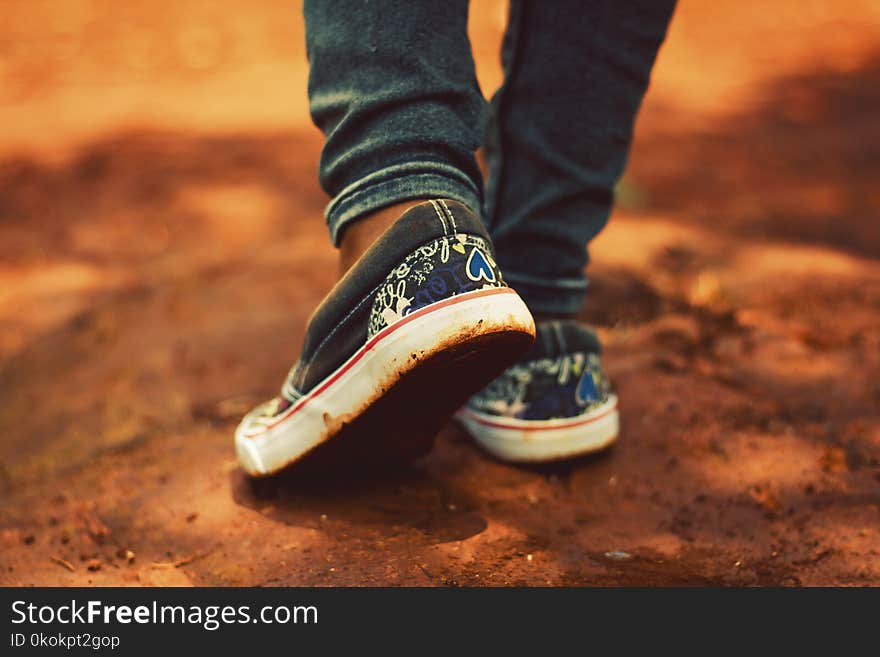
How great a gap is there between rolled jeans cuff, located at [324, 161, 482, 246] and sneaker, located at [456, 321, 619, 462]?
0.32 metres

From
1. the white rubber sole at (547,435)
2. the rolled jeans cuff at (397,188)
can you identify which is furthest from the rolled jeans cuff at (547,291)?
the rolled jeans cuff at (397,188)

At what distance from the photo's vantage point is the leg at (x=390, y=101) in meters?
0.89

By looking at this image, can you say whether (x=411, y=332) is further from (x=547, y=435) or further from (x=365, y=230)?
(x=547, y=435)

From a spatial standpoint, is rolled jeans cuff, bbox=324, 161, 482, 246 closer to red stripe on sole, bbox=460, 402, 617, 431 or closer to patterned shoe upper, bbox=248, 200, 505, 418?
patterned shoe upper, bbox=248, 200, 505, 418

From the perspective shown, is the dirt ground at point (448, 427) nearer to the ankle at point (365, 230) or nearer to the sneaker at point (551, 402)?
the sneaker at point (551, 402)

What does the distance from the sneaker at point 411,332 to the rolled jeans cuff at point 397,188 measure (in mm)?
21

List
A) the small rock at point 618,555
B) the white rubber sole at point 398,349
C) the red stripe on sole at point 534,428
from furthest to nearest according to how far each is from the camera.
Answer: the red stripe on sole at point 534,428 → the small rock at point 618,555 → the white rubber sole at point 398,349

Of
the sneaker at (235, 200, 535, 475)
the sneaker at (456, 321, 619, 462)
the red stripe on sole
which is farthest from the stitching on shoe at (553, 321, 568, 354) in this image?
the sneaker at (235, 200, 535, 475)

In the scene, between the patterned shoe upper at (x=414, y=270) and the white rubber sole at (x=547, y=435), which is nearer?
the patterned shoe upper at (x=414, y=270)

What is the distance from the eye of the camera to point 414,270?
911 mm

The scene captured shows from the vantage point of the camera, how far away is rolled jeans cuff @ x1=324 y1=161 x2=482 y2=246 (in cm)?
92

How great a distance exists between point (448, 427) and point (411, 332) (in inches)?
19.7

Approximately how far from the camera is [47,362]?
1.86 metres

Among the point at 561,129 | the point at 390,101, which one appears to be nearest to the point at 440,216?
the point at 390,101
